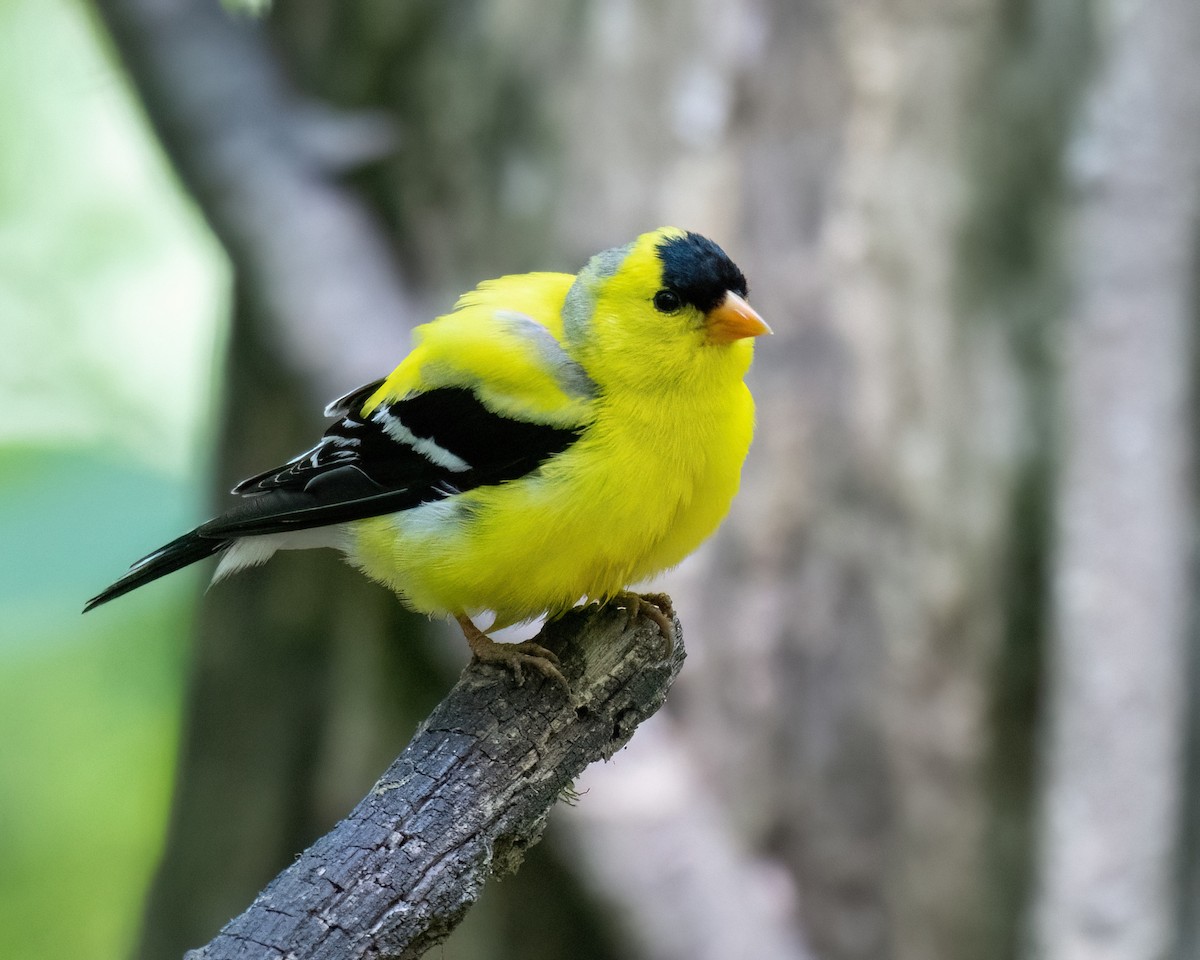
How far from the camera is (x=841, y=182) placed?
310 centimetres

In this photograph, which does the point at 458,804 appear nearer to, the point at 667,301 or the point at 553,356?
the point at 553,356

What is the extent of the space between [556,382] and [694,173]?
1.68 meters

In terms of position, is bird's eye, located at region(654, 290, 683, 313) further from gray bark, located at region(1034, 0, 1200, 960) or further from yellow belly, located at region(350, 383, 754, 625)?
gray bark, located at region(1034, 0, 1200, 960)

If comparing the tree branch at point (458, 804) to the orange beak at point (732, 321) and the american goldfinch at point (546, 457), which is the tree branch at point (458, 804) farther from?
the orange beak at point (732, 321)

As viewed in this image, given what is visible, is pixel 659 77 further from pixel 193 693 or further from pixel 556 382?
pixel 193 693

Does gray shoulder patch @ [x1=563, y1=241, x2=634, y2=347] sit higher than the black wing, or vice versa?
gray shoulder patch @ [x1=563, y1=241, x2=634, y2=347]

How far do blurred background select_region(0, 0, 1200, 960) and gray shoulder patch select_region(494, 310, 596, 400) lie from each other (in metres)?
1.41

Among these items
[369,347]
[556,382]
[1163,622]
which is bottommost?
[556,382]

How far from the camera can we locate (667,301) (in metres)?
1.88

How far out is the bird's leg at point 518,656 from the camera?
5.66 feet

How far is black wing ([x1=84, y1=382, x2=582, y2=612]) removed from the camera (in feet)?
6.01

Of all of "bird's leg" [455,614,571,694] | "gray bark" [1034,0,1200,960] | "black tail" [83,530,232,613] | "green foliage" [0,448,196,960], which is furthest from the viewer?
"green foliage" [0,448,196,960]

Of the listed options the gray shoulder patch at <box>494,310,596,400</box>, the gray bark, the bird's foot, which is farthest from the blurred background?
the gray shoulder patch at <box>494,310,596,400</box>

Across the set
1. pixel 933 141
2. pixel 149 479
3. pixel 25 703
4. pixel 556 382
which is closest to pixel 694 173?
pixel 933 141
